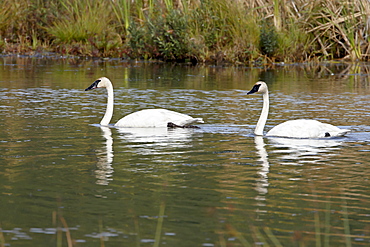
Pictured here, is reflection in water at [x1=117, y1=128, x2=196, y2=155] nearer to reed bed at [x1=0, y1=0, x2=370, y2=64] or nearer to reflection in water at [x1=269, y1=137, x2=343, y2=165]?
reflection in water at [x1=269, y1=137, x2=343, y2=165]

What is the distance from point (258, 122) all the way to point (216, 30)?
14.8m

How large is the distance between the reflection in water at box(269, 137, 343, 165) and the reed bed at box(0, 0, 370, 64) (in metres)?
14.5

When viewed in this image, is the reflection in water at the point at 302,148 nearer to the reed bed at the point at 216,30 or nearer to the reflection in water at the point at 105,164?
the reflection in water at the point at 105,164

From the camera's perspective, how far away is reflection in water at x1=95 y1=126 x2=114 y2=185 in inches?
318

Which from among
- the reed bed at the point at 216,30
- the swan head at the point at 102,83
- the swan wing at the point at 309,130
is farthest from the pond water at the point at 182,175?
the reed bed at the point at 216,30

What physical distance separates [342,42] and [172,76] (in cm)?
855

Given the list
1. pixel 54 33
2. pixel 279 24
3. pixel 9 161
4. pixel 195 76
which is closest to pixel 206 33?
pixel 279 24

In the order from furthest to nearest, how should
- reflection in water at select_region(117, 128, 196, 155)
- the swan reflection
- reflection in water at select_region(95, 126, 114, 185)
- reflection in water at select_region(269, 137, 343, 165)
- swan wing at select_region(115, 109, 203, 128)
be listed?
swan wing at select_region(115, 109, 203, 128)
reflection in water at select_region(117, 128, 196, 155)
reflection in water at select_region(269, 137, 343, 165)
the swan reflection
reflection in water at select_region(95, 126, 114, 185)

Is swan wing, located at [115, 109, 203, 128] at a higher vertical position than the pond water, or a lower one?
higher

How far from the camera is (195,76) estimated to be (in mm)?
21938

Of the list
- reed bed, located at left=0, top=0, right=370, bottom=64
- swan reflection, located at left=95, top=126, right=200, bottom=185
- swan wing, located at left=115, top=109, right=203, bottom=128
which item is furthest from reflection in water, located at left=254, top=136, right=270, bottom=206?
reed bed, located at left=0, top=0, right=370, bottom=64

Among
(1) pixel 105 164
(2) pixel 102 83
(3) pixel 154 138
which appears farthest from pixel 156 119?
(1) pixel 105 164

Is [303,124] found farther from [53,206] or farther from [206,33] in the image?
[206,33]

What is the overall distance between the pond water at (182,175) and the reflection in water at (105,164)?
22 millimetres
